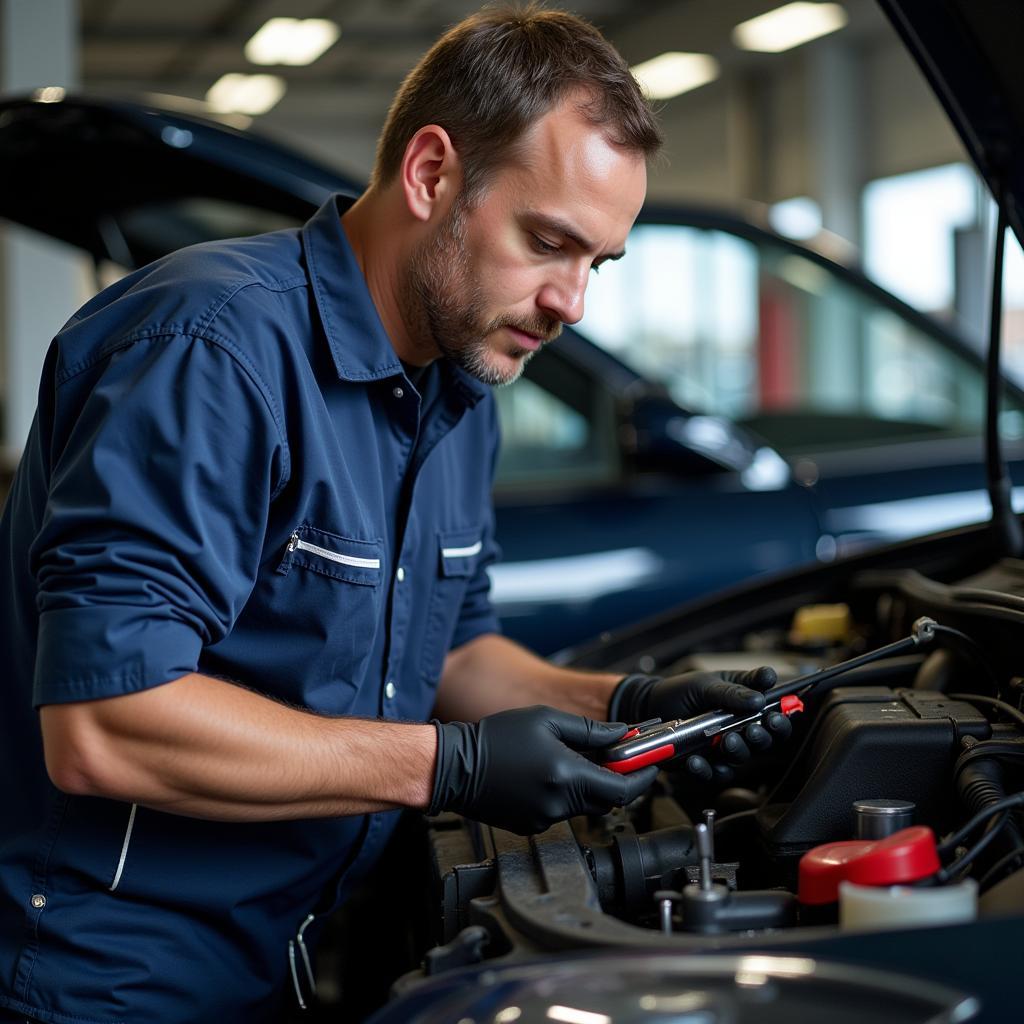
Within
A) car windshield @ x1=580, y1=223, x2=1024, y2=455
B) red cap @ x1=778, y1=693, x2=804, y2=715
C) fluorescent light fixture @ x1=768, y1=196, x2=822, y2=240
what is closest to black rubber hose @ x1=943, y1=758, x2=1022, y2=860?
red cap @ x1=778, y1=693, x2=804, y2=715

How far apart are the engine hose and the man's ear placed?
787 mm

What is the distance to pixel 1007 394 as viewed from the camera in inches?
126

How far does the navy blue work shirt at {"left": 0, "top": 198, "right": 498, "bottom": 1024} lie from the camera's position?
3.66 ft

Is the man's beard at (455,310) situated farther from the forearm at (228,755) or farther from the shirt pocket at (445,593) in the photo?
the forearm at (228,755)

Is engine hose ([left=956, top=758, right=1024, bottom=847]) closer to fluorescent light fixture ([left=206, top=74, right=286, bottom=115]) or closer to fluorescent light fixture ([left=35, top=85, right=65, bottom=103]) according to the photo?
fluorescent light fixture ([left=35, top=85, right=65, bottom=103])

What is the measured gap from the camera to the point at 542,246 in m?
1.41

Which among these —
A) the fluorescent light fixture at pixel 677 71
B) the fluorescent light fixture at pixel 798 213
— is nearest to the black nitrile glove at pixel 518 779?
the fluorescent light fixture at pixel 798 213

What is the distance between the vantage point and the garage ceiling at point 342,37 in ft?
32.6

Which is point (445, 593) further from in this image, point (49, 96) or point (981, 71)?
point (49, 96)

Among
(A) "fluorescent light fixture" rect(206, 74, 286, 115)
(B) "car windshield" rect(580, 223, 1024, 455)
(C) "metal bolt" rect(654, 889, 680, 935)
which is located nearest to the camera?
(C) "metal bolt" rect(654, 889, 680, 935)

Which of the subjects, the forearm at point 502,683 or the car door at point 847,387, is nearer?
the forearm at point 502,683

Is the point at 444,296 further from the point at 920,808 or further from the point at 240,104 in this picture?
the point at 240,104

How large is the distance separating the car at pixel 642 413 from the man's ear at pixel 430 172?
105 cm

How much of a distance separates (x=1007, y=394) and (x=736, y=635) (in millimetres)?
1681
